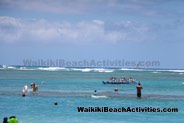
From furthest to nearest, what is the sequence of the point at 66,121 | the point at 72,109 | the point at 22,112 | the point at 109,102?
the point at 109,102 → the point at 72,109 → the point at 22,112 → the point at 66,121

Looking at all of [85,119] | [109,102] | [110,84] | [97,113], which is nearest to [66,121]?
[85,119]

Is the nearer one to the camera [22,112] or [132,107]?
[22,112]

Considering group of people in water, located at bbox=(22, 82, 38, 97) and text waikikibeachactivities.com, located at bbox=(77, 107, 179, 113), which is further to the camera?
group of people in water, located at bbox=(22, 82, 38, 97)

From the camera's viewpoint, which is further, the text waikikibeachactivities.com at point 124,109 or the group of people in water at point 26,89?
the group of people in water at point 26,89

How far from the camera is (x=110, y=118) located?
3719 centimetres

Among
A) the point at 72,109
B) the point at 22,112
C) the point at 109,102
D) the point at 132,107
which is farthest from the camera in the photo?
the point at 109,102

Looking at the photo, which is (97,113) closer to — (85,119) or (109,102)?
(85,119)

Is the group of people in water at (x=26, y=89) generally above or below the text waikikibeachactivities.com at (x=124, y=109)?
above

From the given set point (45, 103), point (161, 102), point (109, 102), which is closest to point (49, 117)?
point (45, 103)

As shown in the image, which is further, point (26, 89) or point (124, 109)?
point (26, 89)

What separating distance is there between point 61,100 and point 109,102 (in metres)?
4.98

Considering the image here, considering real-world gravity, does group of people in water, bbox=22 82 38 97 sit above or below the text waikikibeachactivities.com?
above

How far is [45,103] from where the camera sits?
47125 millimetres

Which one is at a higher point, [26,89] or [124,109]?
[26,89]
